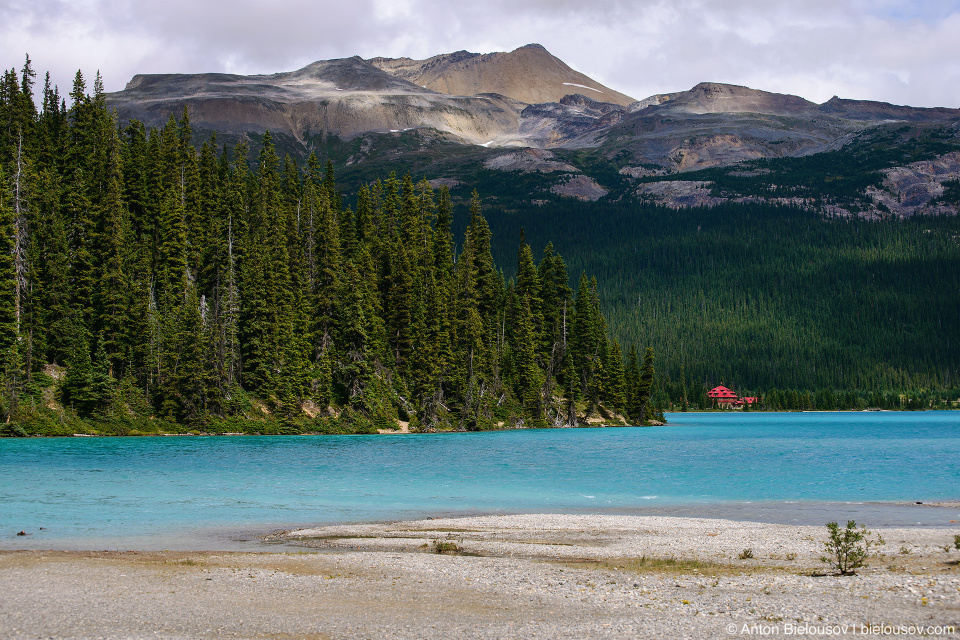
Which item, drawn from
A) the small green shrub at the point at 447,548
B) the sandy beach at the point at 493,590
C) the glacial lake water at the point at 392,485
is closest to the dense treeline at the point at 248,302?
the glacial lake water at the point at 392,485

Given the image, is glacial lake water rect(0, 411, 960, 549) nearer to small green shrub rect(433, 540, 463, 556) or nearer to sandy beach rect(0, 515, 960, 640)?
sandy beach rect(0, 515, 960, 640)

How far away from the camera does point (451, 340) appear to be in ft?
306

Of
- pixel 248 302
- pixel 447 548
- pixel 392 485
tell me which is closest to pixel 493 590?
pixel 447 548

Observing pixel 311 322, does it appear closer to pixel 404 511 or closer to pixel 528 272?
pixel 528 272

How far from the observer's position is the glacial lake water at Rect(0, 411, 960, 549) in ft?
87.5

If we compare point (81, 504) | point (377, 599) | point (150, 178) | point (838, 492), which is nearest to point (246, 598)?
point (377, 599)

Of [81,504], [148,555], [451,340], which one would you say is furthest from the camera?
[451,340]

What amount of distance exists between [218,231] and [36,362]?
25.7 metres

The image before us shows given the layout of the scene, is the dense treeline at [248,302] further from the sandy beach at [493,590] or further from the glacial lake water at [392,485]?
the sandy beach at [493,590]

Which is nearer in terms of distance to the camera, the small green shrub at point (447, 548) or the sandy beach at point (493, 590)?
the sandy beach at point (493, 590)

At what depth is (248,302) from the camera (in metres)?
78.9

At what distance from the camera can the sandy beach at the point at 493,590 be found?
12336 millimetres

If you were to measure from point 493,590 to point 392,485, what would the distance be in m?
24.3

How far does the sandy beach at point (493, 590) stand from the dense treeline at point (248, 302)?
2048 inches
